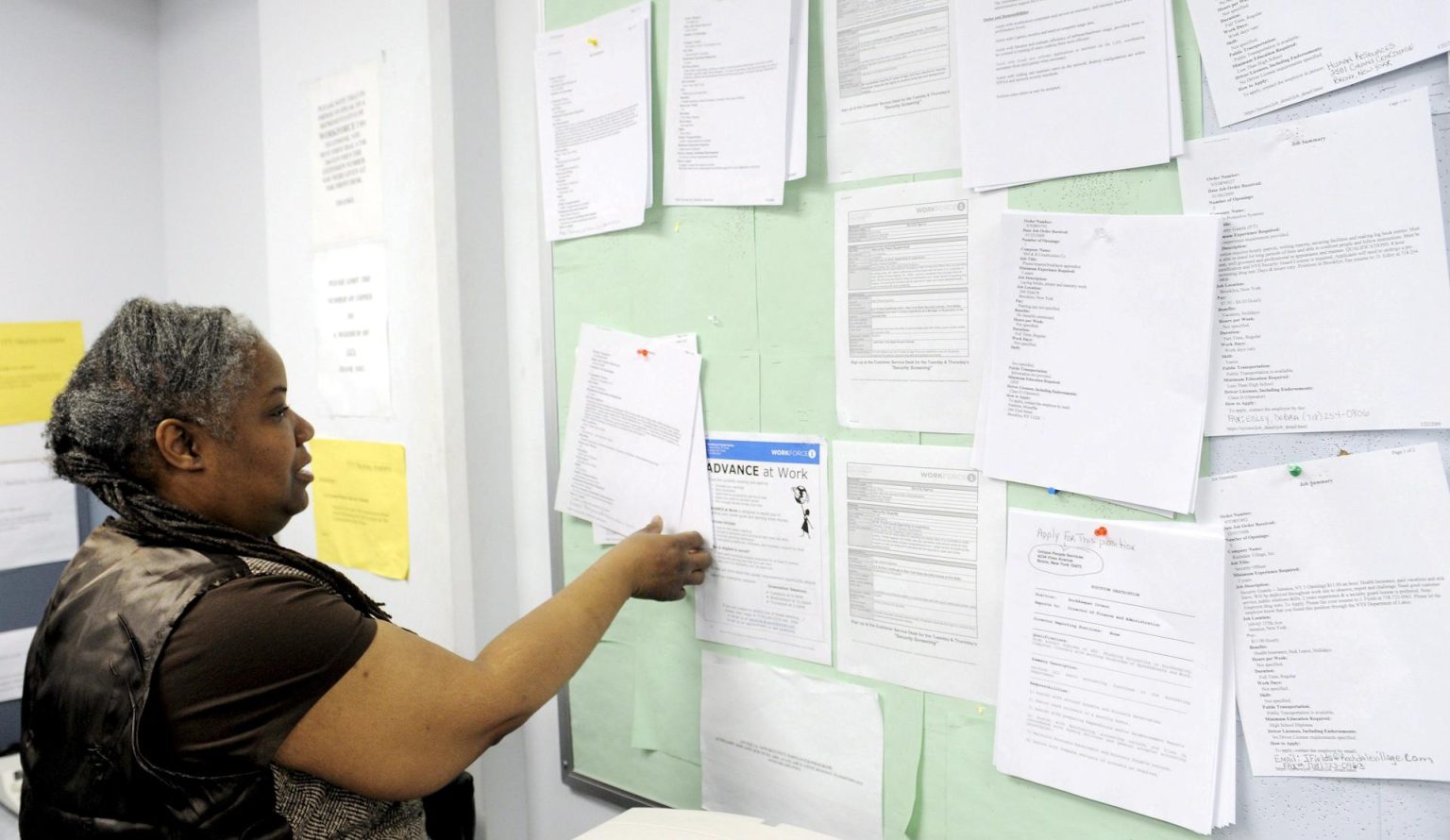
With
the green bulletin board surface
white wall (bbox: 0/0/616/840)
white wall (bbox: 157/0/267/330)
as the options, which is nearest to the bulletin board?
the green bulletin board surface

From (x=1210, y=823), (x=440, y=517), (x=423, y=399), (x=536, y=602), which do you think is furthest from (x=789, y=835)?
(x=423, y=399)

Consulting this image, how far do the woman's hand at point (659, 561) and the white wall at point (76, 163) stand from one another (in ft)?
5.60

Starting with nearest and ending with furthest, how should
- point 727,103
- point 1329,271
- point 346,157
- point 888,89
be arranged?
point 1329,271, point 888,89, point 727,103, point 346,157

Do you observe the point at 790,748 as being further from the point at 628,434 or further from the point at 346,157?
the point at 346,157

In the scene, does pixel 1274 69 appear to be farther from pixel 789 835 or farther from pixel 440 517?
pixel 440 517

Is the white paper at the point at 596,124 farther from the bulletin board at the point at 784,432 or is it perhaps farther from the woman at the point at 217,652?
the woman at the point at 217,652

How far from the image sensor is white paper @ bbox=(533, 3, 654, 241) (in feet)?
4.00

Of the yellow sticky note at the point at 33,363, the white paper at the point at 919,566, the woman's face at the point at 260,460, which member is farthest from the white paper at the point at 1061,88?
the yellow sticky note at the point at 33,363

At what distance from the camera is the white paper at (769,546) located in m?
1.11

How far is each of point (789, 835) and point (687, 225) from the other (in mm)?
756

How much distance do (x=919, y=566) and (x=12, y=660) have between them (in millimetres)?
2121

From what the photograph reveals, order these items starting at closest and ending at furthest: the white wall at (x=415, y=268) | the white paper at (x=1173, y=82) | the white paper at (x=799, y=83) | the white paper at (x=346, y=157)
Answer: the white paper at (x=1173, y=82) < the white paper at (x=799, y=83) < the white wall at (x=415, y=268) < the white paper at (x=346, y=157)

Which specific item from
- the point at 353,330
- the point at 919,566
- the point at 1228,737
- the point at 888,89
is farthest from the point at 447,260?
the point at 1228,737

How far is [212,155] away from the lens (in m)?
2.10
